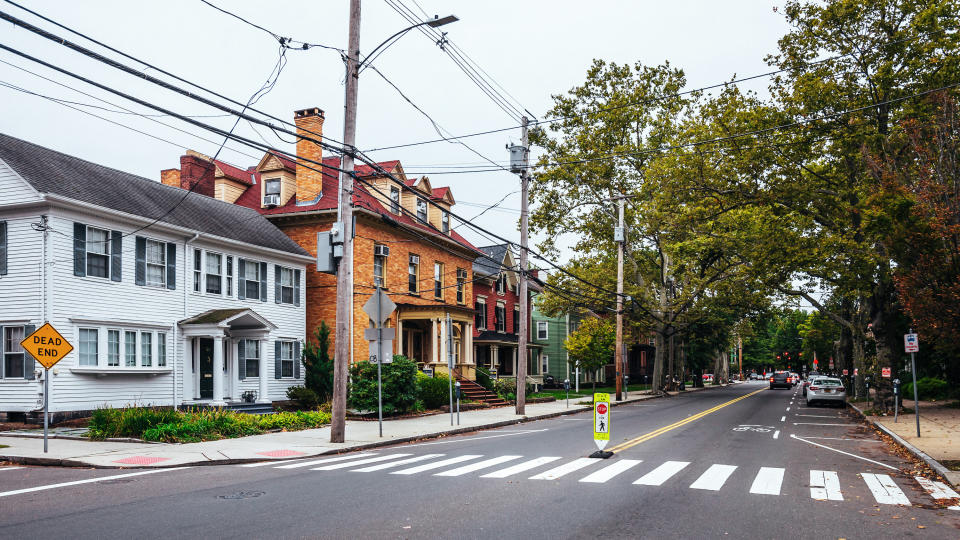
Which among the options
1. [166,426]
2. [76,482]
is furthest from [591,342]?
[76,482]

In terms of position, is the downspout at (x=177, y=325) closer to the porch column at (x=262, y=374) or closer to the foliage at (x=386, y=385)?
the porch column at (x=262, y=374)

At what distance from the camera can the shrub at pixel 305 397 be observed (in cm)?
2609

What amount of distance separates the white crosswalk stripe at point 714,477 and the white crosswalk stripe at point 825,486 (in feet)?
4.01

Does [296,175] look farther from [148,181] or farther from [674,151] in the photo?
[674,151]

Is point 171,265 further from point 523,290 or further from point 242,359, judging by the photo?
point 523,290

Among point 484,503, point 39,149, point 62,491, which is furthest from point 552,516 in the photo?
point 39,149

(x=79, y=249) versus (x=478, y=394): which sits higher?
(x=79, y=249)

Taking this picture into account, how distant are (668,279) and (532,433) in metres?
28.8

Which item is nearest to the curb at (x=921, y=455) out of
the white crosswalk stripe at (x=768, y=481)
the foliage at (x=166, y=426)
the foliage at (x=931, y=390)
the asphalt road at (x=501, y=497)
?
the asphalt road at (x=501, y=497)

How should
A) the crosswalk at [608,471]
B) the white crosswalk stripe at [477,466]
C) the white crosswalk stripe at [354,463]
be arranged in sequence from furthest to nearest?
the white crosswalk stripe at [354,463], the white crosswalk stripe at [477,466], the crosswalk at [608,471]

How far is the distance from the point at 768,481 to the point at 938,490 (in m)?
2.33

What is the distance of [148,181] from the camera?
26375 mm

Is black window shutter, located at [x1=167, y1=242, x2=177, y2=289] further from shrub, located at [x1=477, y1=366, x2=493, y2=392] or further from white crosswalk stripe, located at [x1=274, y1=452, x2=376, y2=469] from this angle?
shrub, located at [x1=477, y1=366, x2=493, y2=392]

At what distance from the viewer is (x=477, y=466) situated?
12.4 m
